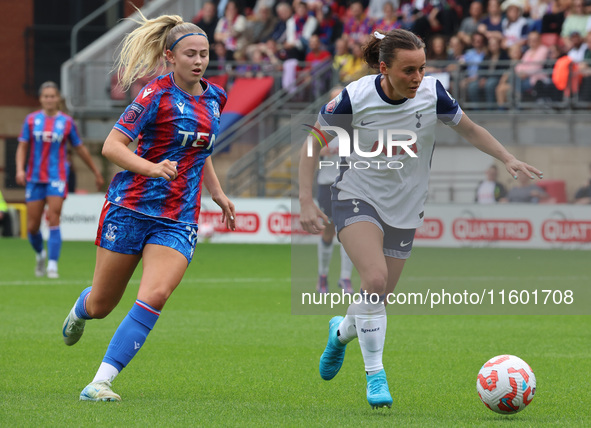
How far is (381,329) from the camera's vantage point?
5.67 metres

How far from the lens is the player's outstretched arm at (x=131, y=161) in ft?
17.1

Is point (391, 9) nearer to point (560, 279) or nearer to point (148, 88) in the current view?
point (560, 279)

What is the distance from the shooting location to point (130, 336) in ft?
18.2

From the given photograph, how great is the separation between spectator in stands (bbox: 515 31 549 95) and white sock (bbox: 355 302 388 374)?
1512 centimetres

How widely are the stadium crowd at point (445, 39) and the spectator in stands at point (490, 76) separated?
2 centimetres

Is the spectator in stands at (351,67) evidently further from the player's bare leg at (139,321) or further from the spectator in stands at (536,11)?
the player's bare leg at (139,321)

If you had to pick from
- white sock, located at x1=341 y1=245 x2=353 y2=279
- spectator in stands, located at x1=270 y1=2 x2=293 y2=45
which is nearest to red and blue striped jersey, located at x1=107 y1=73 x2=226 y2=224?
white sock, located at x1=341 y1=245 x2=353 y2=279

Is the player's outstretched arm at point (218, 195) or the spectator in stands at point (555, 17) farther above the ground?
the spectator in stands at point (555, 17)

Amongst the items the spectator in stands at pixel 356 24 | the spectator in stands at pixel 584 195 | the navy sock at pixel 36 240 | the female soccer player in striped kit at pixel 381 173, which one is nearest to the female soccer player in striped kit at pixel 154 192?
the female soccer player in striped kit at pixel 381 173

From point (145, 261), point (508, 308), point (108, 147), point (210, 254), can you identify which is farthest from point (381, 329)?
point (210, 254)

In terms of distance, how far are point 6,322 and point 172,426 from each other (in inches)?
190

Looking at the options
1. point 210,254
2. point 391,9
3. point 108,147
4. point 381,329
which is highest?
point 391,9

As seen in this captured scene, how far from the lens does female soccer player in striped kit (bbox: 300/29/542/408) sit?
18.4ft

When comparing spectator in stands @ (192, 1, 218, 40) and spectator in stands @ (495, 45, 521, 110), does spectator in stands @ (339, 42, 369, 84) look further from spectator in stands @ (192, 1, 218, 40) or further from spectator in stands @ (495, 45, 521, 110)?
spectator in stands @ (192, 1, 218, 40)
